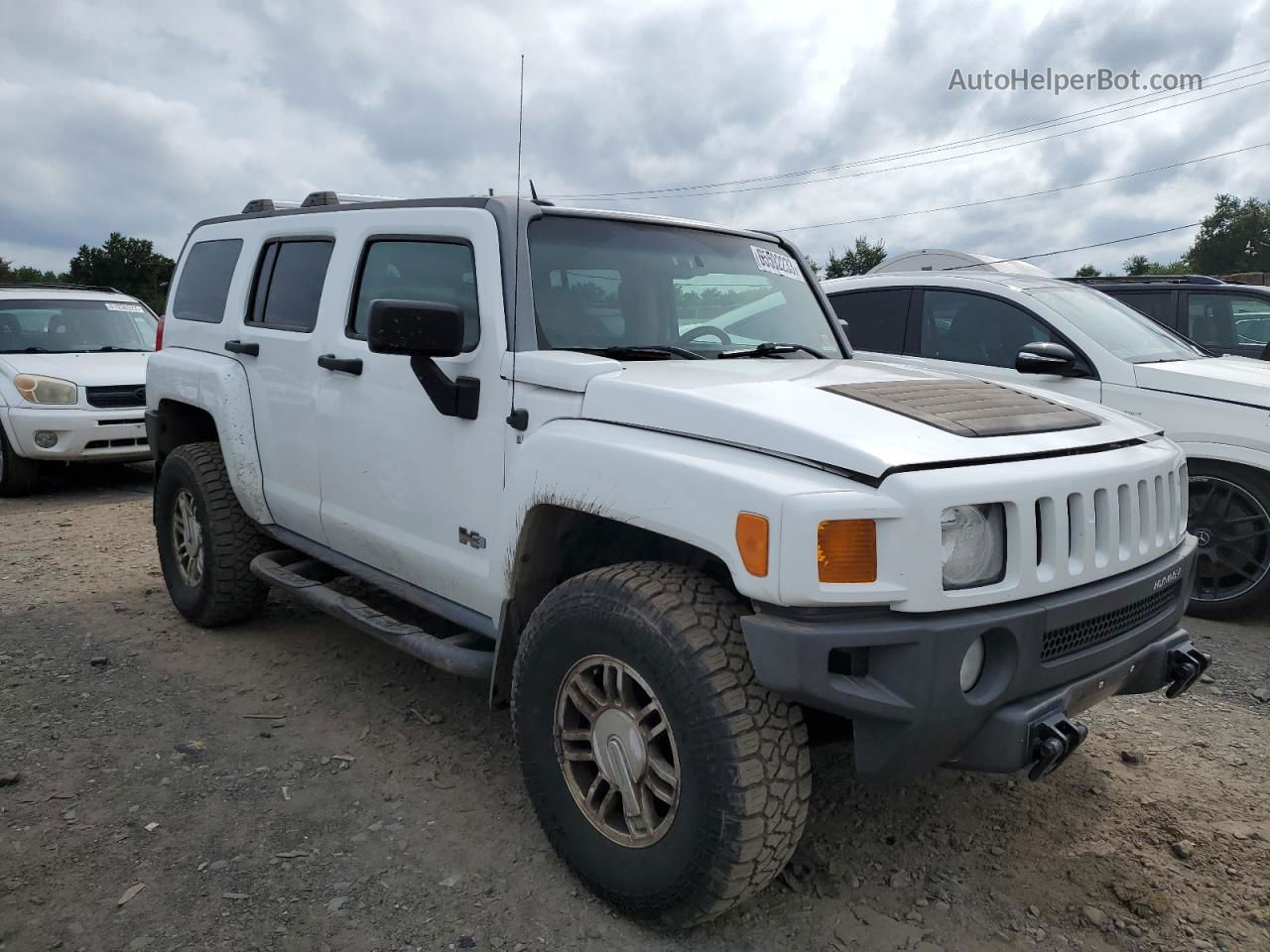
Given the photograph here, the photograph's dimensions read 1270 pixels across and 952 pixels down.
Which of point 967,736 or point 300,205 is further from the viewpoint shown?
point 300,205

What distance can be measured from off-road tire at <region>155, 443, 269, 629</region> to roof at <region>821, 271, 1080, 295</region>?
11.8 ft

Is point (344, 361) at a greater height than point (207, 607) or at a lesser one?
greater

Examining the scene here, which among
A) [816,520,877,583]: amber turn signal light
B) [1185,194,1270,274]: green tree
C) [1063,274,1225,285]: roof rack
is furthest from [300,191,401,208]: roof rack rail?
[1185,194,1270,274]: green tree

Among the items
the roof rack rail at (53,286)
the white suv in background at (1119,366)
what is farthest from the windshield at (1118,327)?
the roof rack rail at (53,286)

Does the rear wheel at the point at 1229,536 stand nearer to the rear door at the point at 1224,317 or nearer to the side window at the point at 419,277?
the rear door at the point at 1224,317

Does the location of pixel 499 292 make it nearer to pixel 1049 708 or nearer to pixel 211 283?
pixel 1049 708

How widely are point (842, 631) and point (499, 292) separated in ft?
5.22

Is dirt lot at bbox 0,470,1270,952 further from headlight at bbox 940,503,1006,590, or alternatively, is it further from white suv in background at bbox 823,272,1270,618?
headlight at bbox 940,503,1006,590

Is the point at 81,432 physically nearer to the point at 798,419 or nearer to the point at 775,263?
the point at 775,263

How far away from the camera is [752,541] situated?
84.9 inches

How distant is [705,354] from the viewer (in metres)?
3.31

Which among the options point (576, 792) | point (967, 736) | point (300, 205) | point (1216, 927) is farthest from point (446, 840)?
point (300, 205)

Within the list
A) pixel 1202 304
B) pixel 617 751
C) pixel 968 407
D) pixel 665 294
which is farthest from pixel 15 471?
pixel 1202 304

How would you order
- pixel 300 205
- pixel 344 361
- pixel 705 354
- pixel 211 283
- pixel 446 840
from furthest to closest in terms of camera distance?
pixel 211 283
pixel 300 205
pixel 344 361
pixel 705 354
pixel 446 840
